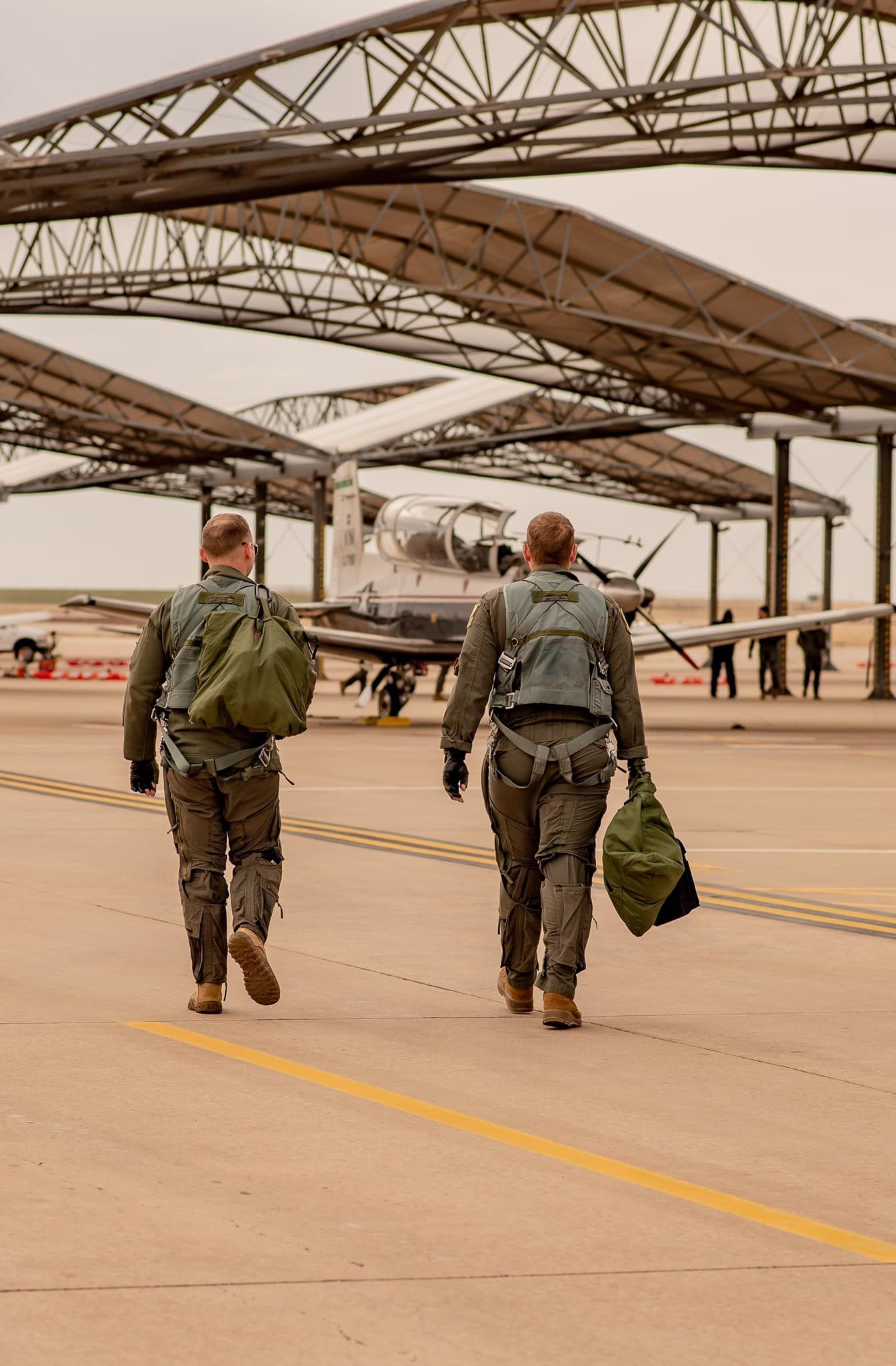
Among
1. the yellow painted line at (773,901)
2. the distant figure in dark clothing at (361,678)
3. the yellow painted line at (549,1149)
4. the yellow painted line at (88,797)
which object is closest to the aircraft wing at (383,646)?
the distant figure in dark clothing at (361,678)

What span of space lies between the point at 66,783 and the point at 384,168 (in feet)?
28.1

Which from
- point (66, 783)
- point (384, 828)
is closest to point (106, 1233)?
point (384, 828)

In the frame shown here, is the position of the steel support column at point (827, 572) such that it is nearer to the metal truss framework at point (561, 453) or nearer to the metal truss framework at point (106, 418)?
the metal truss framework at point (561, 453)

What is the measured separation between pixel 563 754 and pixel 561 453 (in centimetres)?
5218

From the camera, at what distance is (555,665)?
7.02 m

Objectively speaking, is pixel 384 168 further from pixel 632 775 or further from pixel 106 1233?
pixel 106 1233

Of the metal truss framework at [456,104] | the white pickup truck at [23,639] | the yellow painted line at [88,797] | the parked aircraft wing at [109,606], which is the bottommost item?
the yellow painted line at [88,797]

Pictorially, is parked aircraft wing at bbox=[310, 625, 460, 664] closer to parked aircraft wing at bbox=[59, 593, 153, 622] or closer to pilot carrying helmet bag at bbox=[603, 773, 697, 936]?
parked aircraft wing at bbox=[59, 593, 153, 622]

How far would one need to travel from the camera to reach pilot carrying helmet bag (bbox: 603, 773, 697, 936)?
6.89 m

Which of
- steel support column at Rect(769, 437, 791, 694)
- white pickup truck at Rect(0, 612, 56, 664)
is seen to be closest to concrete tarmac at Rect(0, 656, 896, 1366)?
steel support column at Rect(769, 437, 791, 694)

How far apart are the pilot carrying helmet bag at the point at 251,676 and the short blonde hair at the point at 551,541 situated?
112 centimetres

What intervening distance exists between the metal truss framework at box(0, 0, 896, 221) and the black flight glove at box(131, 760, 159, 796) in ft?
44.9

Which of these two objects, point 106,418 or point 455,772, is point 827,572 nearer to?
point 106,418

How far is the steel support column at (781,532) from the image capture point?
41.3 m
